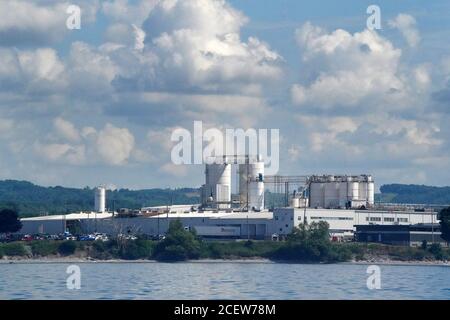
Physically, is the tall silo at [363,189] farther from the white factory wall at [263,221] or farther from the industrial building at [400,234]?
the industrial building at [400,234]

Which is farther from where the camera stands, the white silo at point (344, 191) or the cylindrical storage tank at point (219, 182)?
the cylindrical storage tank at point (219, 182)

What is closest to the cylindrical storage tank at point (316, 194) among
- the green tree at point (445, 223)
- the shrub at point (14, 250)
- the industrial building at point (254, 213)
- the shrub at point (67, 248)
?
the industrial building at point (254, 213)

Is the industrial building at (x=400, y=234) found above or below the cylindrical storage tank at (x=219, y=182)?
below

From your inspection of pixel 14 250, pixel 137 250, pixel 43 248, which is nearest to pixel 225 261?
pixel 137 250

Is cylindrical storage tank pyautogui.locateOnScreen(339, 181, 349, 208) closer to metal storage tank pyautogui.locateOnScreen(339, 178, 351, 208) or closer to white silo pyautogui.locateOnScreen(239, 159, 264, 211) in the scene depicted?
metal storage tank pyautogui.locateOnScreen(339, 178, 351, 208)

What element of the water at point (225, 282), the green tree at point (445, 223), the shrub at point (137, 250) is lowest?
the water at point (225, 282)

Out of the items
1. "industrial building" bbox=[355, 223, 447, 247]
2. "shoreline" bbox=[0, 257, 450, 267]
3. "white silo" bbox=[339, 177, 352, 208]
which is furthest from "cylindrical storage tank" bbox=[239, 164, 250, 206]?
"shoreline" bbox=[0, 257, 450, 267]
